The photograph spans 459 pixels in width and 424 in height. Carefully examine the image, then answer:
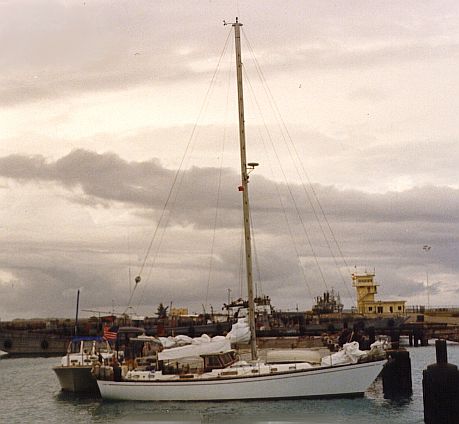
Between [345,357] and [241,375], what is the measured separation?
20.1 feet

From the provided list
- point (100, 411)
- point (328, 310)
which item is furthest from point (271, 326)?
point (100, 411)

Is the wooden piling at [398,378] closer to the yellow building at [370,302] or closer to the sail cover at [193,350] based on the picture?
the sail cover at [193,350]

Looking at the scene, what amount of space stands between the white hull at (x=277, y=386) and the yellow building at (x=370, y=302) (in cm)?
9703

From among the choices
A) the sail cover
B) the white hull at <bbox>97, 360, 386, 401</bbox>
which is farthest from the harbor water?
the sail cover

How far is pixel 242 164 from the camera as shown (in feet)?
173

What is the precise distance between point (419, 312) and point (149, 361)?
113291mm

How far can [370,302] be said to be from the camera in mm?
145375

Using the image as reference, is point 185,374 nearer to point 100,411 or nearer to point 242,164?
point 100,411

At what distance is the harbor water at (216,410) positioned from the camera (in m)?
40.9

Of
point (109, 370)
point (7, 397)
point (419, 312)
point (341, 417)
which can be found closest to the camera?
point (341, 417)

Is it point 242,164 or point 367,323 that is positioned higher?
point 242,164

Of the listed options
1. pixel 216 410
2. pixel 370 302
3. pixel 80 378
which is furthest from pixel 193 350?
pixel 370 302

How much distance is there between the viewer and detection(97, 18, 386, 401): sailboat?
47531 millimetres

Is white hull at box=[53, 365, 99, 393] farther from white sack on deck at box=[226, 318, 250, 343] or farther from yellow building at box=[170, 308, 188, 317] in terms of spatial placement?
yellow building at box=[170, 308, 188, 317]
